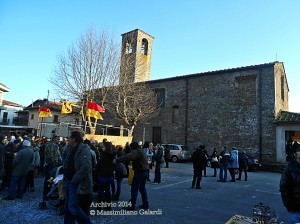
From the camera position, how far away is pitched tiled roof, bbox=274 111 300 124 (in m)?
17.3

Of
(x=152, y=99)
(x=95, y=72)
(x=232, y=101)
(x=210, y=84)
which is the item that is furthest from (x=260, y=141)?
(x=95, y=72)

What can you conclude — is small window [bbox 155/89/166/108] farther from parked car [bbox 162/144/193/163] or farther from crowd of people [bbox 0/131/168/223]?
crowd of people [bbox 0/131/168/223]

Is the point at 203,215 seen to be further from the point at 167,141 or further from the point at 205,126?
the point at 167,141

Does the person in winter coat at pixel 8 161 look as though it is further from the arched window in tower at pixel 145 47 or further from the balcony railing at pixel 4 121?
the balcony railing at pixel 4 121

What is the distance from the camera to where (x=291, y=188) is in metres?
3.52

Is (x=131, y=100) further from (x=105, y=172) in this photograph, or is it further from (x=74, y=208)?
(x=74, y=208)

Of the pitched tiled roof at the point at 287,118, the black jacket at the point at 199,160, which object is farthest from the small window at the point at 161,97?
the black jacket at the point at 199,160

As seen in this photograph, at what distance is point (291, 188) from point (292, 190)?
29mm

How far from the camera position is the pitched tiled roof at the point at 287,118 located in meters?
17.3

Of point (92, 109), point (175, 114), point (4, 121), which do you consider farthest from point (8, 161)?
point (4, 121)

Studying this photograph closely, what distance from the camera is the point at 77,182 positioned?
3973 millimetres

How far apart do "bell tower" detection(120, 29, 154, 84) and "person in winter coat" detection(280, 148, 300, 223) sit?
1950cm

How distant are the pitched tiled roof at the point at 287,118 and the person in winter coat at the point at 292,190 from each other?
51.9ft

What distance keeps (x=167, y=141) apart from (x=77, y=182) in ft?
68.4
